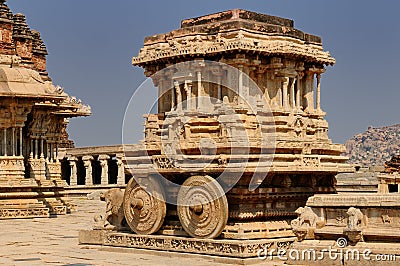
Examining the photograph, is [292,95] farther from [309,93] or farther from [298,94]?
[309,93]

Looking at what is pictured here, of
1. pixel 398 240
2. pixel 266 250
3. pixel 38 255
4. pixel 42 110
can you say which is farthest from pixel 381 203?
pixel 42 110

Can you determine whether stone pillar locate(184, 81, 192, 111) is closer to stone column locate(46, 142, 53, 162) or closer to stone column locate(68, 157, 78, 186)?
stone column locate(46, 142, 53, 162)

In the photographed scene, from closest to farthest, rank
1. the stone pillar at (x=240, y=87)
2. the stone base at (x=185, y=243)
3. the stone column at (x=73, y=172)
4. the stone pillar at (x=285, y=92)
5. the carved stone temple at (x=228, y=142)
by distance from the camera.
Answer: the stone base at (x=185, y=243)
the carved stone temple at (x=228, y=142)
the stone pillar at (x=240, y=87)
the stone pillar at (x=285, y=92)
the stone column at (x=73, y=172)

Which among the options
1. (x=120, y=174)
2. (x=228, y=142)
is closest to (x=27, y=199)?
(x=120, y=174)

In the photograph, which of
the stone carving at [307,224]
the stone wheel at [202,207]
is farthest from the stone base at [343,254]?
the stone wheel at [202,207]

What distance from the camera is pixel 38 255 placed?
15805 mm

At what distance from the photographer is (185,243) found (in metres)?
15.4

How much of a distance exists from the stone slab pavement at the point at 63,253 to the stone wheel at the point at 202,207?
520 millimetres

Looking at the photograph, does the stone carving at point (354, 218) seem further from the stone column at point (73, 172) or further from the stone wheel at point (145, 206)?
the stone column at point (73, 172)

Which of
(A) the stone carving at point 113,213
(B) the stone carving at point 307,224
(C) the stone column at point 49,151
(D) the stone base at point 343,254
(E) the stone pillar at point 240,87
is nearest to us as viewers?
(D) the stone base at point 343,254

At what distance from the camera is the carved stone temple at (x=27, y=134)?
26719 millimetres

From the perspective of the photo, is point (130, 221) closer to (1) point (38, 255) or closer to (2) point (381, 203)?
(1) point (38, 255)

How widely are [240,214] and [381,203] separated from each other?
2.88 m

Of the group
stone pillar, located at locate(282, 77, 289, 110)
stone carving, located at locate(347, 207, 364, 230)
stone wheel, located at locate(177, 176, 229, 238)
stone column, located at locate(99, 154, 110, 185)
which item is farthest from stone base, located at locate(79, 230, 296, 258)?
stone column, located at locate(99, 154, 110, 185)
